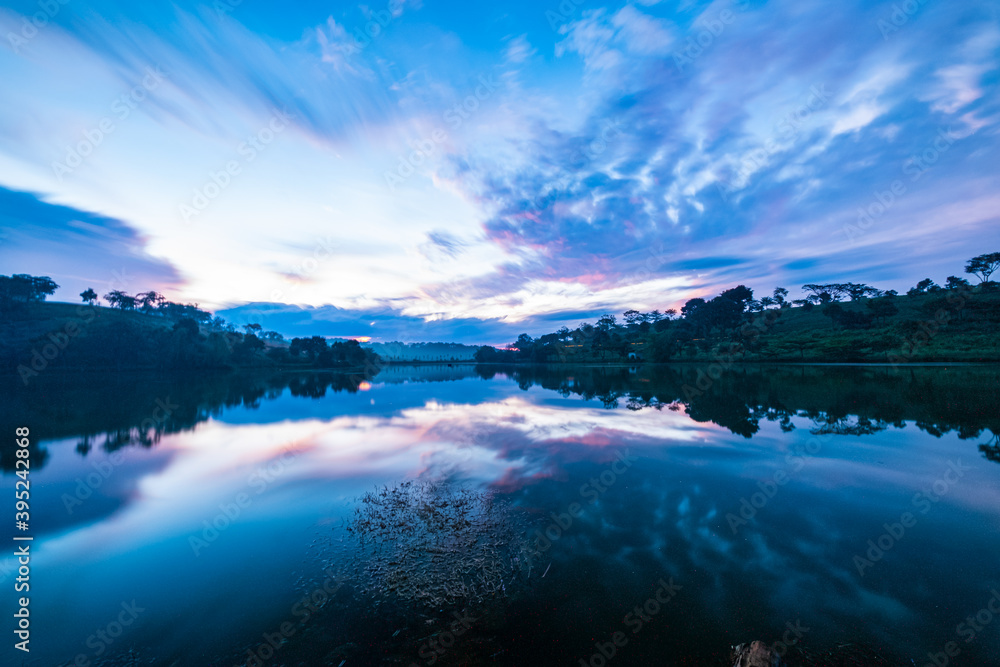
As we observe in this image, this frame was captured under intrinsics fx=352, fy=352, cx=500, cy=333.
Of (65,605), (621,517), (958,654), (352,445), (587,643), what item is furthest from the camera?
(352,445)

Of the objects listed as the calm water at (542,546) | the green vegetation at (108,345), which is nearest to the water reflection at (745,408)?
the calm water at (542,546)

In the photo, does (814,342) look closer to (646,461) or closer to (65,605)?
(646,461)

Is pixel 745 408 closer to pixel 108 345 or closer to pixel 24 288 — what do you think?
pixel 108 345

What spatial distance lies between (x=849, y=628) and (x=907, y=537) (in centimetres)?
566

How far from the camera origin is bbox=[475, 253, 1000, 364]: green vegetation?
73188 mm

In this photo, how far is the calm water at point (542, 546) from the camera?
6.29 m

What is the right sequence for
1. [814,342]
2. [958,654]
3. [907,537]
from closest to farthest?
[958,654]
[907,537]
[814,342]

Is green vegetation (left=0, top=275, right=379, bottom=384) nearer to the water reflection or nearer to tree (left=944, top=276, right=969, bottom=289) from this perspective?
the water reflection

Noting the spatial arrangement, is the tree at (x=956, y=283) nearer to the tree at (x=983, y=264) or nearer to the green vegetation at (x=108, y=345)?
the tree at (x=983, y=264)

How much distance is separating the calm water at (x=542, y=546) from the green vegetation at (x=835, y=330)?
72.8m

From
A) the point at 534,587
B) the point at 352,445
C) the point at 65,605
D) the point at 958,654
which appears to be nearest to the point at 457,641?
the point at 534,587

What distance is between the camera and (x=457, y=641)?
6168 millimetres

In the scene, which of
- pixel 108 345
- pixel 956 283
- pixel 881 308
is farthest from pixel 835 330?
pixel 108 345

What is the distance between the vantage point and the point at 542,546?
9.36m
